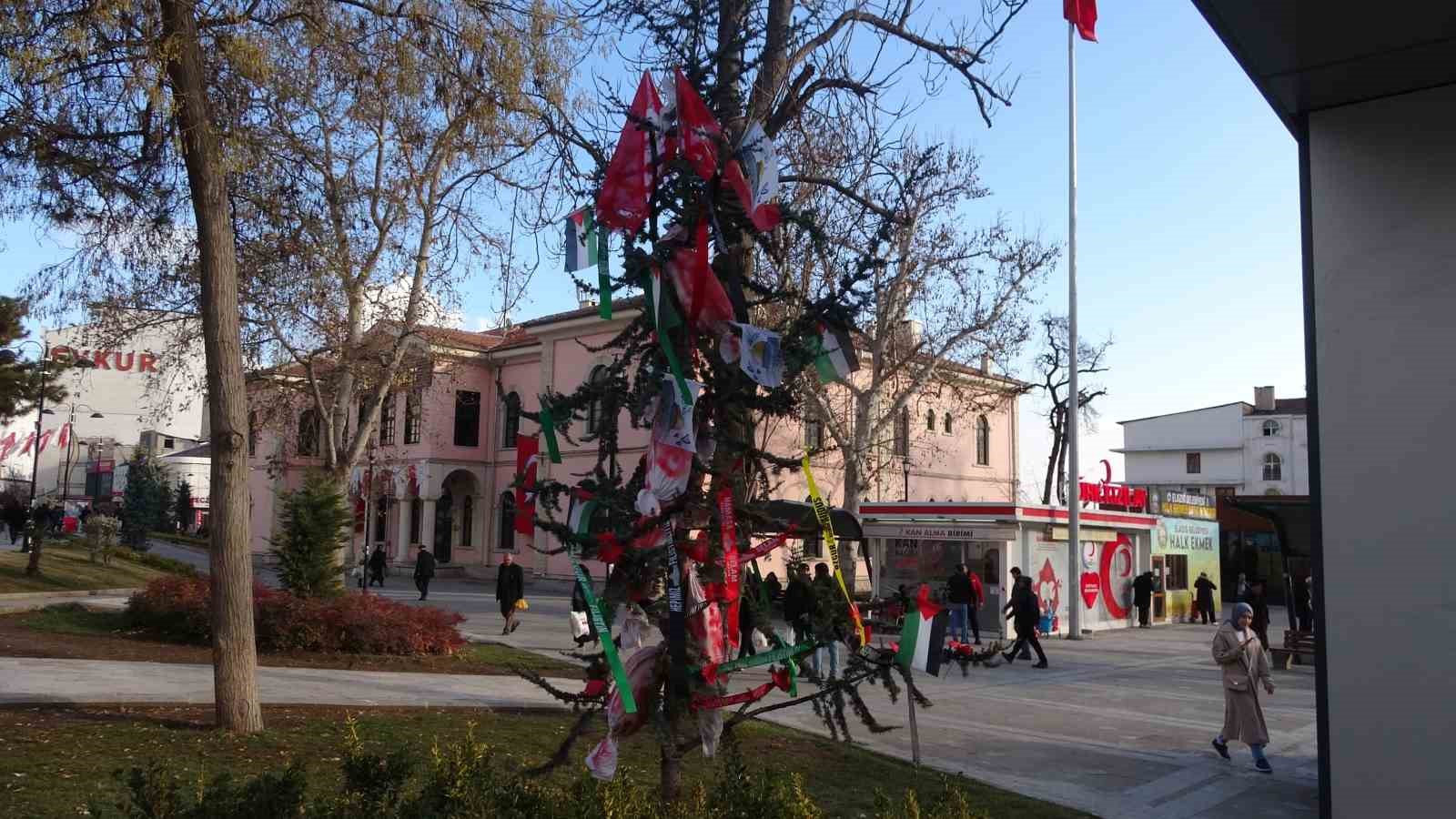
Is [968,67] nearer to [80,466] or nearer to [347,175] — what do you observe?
[347,175]

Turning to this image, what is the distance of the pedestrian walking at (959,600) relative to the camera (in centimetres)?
2123

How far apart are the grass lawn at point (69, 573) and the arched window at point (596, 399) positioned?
20613 mm

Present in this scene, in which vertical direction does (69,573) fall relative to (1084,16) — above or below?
below

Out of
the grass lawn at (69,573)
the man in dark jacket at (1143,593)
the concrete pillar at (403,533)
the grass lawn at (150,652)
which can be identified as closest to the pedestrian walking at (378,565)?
the grass lawn at (69,573)

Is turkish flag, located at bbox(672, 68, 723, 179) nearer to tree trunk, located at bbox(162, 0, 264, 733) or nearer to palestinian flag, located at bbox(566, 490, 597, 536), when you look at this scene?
palestinian flag, located at bbox(566, 490, 597, 536)

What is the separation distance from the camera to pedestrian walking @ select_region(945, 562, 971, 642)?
21.2 m

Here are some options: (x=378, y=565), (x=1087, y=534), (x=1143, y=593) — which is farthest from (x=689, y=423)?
(x=378, y=565)

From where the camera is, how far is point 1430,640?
564 cm

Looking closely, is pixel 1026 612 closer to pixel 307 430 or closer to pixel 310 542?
pixel 310 542

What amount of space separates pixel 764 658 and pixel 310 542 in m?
15.6

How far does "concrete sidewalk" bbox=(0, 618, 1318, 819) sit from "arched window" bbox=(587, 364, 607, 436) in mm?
5752

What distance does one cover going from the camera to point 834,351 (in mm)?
4828

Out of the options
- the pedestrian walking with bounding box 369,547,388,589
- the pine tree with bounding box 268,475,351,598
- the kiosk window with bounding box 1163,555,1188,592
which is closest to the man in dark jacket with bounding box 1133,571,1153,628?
the kiosk window with bounding box 1163,555,1188,592

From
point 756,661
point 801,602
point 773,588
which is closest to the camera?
point 756,661
